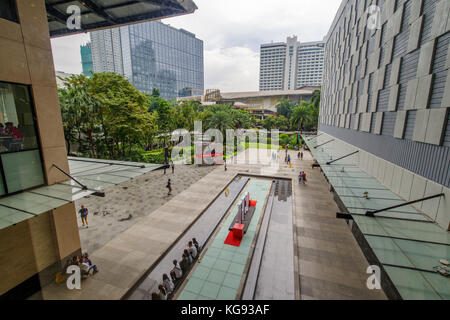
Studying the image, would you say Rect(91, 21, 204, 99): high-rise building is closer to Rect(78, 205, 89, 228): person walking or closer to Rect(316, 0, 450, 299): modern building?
Rect(78, 205, 89, 228): person walking

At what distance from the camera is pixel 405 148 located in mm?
8469

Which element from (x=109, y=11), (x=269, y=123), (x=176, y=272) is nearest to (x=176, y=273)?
(x=176, y=272)

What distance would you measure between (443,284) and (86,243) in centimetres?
1334

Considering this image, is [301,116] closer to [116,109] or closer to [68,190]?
[116,109]

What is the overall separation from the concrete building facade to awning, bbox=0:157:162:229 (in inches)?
433

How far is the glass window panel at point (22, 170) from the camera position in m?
6.46

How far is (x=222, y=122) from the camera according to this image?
115 ft

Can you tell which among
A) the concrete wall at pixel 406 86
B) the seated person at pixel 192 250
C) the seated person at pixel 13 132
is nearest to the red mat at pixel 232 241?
the seated person at pixel 192 250

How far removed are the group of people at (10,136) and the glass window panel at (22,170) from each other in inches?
10.1

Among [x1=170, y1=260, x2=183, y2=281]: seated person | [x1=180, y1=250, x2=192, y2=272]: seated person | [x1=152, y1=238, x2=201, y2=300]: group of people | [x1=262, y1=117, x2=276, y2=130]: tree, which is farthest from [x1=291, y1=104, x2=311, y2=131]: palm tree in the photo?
[x1=170, y1=260, x2=183, y2=281]: seated person

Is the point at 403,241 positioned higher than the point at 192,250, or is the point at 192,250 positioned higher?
the point at 403,241

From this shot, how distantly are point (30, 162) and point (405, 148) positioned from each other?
1480 cm

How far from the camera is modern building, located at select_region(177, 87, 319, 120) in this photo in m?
84.3
